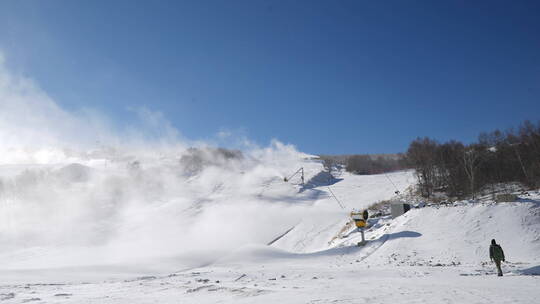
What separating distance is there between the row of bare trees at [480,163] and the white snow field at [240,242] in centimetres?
590

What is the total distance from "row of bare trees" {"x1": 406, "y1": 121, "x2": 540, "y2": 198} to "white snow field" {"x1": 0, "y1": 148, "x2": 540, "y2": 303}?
590cm

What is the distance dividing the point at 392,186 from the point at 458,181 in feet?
36.5

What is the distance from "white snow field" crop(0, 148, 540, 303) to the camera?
1162 cm

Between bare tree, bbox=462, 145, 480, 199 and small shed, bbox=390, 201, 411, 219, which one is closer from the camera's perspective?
small shed, bbox=390, 201, 411, 219

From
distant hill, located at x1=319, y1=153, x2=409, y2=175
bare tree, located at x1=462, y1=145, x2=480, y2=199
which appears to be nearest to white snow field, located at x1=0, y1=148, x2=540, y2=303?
bare tree, located at x1=462, y1=145, x2=480, y2=199

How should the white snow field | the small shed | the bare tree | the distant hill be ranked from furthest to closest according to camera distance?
the distant hill < the bare tree < the small shed < the white snow field

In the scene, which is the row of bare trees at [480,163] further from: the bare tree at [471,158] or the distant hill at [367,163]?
the distant hill at [367,163]

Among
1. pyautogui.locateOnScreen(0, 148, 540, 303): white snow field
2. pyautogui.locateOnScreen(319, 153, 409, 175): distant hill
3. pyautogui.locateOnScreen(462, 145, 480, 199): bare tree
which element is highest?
pyautogui.locateOnScreen(319, 153, 409, 175): distant hill

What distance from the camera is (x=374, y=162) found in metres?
114

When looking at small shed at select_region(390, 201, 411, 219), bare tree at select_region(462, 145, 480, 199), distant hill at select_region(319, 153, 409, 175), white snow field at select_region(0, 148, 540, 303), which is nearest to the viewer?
white snow field at select_region(0, 148, 540, 303)

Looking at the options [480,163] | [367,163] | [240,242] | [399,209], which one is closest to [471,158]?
[480,163]

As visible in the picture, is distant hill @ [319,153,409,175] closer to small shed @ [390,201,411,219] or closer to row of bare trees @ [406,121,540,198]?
row of bare trees @ [406,121,540,198]

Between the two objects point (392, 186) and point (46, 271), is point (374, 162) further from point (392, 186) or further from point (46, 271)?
point (46, 271)

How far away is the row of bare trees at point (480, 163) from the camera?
143 feet
